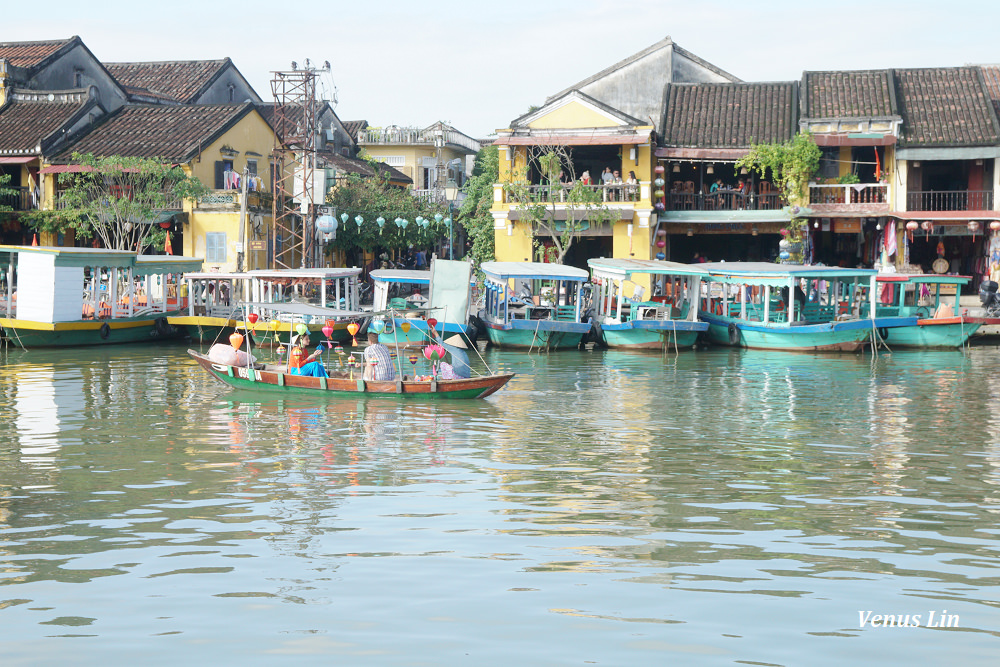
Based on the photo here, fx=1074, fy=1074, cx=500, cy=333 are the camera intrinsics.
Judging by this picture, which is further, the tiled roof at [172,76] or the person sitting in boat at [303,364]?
the tiled roof at [172,76]

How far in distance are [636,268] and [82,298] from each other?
14.5 metres

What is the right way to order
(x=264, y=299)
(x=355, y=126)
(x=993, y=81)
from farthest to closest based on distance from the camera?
1. (x=355, y=126)
2. (x=993, y=81)
3. (x=264, y=299)

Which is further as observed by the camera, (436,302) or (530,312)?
(530,312)

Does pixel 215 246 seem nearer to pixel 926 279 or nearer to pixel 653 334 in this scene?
pixel 653 334

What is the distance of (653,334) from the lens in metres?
27.6

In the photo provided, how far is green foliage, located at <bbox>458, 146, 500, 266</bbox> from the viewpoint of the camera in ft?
132

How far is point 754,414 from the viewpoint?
17.9 meters

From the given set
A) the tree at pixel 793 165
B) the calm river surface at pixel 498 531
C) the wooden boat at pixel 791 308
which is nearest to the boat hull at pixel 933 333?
the wooden boat at pixel 791 308

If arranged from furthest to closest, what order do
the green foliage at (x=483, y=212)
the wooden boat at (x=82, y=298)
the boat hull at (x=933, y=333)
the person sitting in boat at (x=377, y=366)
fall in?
1. the green foliage at (x=483, y=212)
2. the boat hull at (x=933, y=333)
3. the wooden boat at (x=82, y=298)
4. the person sitting in boat at (x=377, y=366)

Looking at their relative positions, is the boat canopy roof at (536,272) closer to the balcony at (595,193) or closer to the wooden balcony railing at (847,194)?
the balcony at (595,193)

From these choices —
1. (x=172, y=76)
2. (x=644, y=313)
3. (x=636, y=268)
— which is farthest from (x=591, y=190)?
(x=172, y=76)

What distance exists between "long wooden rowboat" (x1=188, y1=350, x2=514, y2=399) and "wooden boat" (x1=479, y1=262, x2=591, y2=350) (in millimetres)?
8536

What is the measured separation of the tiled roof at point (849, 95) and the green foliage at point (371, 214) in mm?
15079

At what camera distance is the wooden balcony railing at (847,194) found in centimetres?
3378
